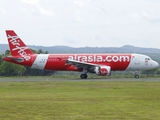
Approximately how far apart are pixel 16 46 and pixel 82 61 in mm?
9113

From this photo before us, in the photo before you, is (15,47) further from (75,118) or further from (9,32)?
(75,118)

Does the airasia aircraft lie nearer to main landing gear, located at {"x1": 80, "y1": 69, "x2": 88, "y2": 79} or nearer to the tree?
main landing gear, located at {"x1": 80, "y1": 69, "x2": 88, "y2": 79}

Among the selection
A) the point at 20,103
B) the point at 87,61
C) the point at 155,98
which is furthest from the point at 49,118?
the point at 87,61

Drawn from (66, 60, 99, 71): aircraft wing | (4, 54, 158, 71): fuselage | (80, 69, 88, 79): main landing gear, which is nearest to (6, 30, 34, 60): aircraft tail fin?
(4, 54, 158, 71): fuselage

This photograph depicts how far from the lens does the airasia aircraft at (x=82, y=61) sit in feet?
183

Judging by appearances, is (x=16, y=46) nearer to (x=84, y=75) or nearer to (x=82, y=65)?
(x=82, y=65)

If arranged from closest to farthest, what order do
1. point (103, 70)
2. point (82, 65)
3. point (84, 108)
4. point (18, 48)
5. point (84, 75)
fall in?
point (84, 108), point (103, 70), point (82, 65), point (84, 75), point (18, 48)

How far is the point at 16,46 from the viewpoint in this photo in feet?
190

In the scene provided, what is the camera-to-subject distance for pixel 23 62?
190 feet

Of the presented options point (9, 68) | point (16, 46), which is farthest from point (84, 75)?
point (9, 68)

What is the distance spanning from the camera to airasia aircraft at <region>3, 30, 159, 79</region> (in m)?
55.9

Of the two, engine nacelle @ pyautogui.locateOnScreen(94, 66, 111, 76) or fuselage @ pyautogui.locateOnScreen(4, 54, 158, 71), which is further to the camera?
fuselage @ pyautogui.locateOnScreen(4, 54, 158, 71)

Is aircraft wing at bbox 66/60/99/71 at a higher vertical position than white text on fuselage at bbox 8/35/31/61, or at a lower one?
lower

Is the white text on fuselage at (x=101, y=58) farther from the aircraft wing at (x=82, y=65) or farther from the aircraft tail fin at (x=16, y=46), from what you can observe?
the aircraft tail fin at (x=16, y=46)
